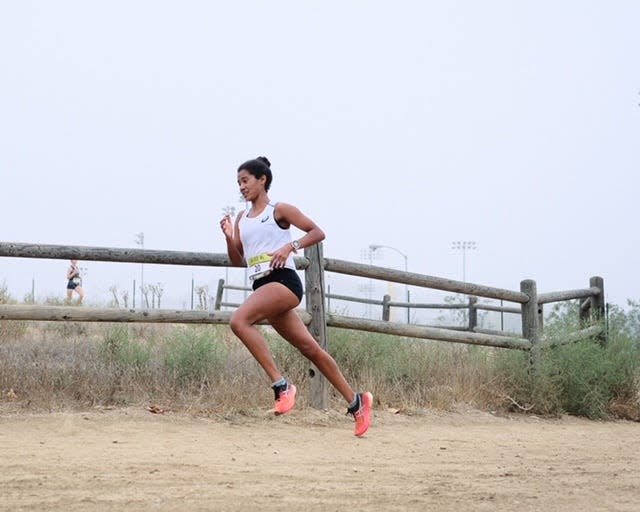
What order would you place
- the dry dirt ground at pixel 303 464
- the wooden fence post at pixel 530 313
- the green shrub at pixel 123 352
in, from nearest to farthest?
the dry dirt ground at pixel 303 464 → the green shrub at pixel 123 352 → the wooden fence post at pixel 530 313

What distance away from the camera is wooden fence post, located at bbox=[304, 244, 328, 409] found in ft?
30.3

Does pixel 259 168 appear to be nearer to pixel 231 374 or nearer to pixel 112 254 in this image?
pixel 112 254

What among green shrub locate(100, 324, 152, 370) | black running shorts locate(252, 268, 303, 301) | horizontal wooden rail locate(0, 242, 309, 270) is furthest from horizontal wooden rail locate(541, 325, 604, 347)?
black running shorts locate(252, 268, 303, 301)

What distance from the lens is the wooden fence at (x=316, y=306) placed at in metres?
8.25

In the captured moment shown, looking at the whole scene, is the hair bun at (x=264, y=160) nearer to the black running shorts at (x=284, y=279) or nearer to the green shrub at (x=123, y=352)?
the black running shorts at (x=284, y=279)

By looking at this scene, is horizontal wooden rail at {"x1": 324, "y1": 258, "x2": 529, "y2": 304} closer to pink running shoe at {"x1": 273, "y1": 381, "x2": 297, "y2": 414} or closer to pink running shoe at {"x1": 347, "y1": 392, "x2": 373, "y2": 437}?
pink running shoe at {"x1": 347, "y1": 392, "x2": 373, "y2": 437}

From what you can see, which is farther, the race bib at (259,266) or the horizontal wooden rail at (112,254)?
the horizontal wooden rail at (112,254)

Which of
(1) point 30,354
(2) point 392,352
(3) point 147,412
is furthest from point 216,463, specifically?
(2) point 392,352

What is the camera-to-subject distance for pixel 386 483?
20.0 feet

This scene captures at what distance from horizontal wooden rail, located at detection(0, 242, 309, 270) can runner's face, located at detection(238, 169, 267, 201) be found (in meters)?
1.66

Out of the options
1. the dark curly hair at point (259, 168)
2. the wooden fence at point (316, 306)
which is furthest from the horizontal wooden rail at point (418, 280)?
the dark curly hair at point (259, 168)

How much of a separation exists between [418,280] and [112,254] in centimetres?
342

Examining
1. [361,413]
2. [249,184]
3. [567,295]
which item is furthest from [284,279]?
[567,295]

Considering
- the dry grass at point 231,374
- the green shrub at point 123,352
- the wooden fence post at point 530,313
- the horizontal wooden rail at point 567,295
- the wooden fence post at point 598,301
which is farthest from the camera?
the wooden fence post at point 598,301
